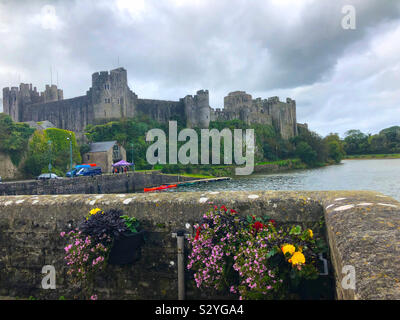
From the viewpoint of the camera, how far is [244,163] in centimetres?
6381

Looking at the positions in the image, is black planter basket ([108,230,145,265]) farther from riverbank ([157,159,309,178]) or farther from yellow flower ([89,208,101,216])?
riverbank ([157,159,309,178])

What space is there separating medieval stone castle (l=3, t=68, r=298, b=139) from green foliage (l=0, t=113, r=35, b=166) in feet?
48.2

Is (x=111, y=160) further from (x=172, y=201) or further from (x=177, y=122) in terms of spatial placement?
(x=172, y=201)

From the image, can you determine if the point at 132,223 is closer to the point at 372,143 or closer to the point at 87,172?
the point at 87,172

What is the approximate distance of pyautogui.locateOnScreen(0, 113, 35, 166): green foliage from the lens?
3853cm

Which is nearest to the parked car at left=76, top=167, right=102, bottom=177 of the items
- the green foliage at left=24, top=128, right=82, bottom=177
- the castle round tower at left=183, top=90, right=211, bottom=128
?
the green foliage at left=24, top=128, right=82, bottom=177

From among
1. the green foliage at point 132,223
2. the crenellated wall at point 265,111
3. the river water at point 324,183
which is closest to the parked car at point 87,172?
the river water at point 324,183

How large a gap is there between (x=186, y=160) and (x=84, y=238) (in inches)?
2092

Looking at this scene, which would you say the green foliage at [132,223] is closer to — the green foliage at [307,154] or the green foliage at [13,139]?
the green foliage at [13,139]

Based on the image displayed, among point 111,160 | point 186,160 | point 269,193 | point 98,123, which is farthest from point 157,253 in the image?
point 98,123

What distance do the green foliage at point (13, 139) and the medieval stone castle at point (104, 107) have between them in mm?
14702

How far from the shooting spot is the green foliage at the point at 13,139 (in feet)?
126

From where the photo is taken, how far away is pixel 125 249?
3.55 metres

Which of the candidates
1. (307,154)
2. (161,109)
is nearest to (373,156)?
(307,154)
